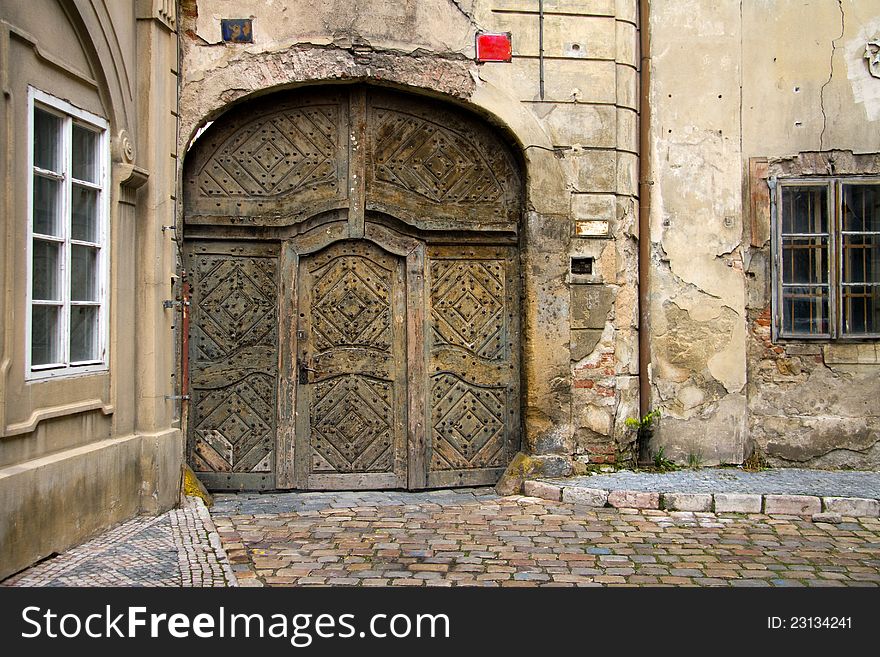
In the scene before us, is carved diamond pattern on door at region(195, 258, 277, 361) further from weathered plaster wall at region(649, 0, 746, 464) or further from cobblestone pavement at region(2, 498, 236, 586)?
weathered plaster wall at region(649, 0, 746, 464)

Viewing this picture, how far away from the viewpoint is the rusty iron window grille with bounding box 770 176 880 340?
26.2 ft

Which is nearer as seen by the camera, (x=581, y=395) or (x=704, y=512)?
(x=704, y=512)

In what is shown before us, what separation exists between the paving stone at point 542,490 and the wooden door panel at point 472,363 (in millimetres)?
492

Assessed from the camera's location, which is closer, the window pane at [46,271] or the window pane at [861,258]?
the window pane at [46,271]

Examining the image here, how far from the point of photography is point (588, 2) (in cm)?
780

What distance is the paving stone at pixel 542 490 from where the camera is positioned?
7258 millimetres

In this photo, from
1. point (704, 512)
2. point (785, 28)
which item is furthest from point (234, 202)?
point (785, 28)

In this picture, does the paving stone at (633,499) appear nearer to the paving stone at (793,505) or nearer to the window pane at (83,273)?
the paving stone at (793,505)

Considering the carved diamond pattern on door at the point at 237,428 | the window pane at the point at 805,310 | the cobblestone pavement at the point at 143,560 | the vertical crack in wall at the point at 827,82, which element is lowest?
the cobblestone pavement at the point at 143,560

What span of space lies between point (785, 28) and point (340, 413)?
5.20m

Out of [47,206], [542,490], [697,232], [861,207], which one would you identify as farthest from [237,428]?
[861,207]

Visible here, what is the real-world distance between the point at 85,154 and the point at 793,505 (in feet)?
18.7

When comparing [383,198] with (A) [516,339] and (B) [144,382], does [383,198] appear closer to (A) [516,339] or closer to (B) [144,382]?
(A) [516,339]

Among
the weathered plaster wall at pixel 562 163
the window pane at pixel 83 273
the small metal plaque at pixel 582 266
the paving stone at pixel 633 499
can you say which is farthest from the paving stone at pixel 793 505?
the window pane at pixel 83 273
